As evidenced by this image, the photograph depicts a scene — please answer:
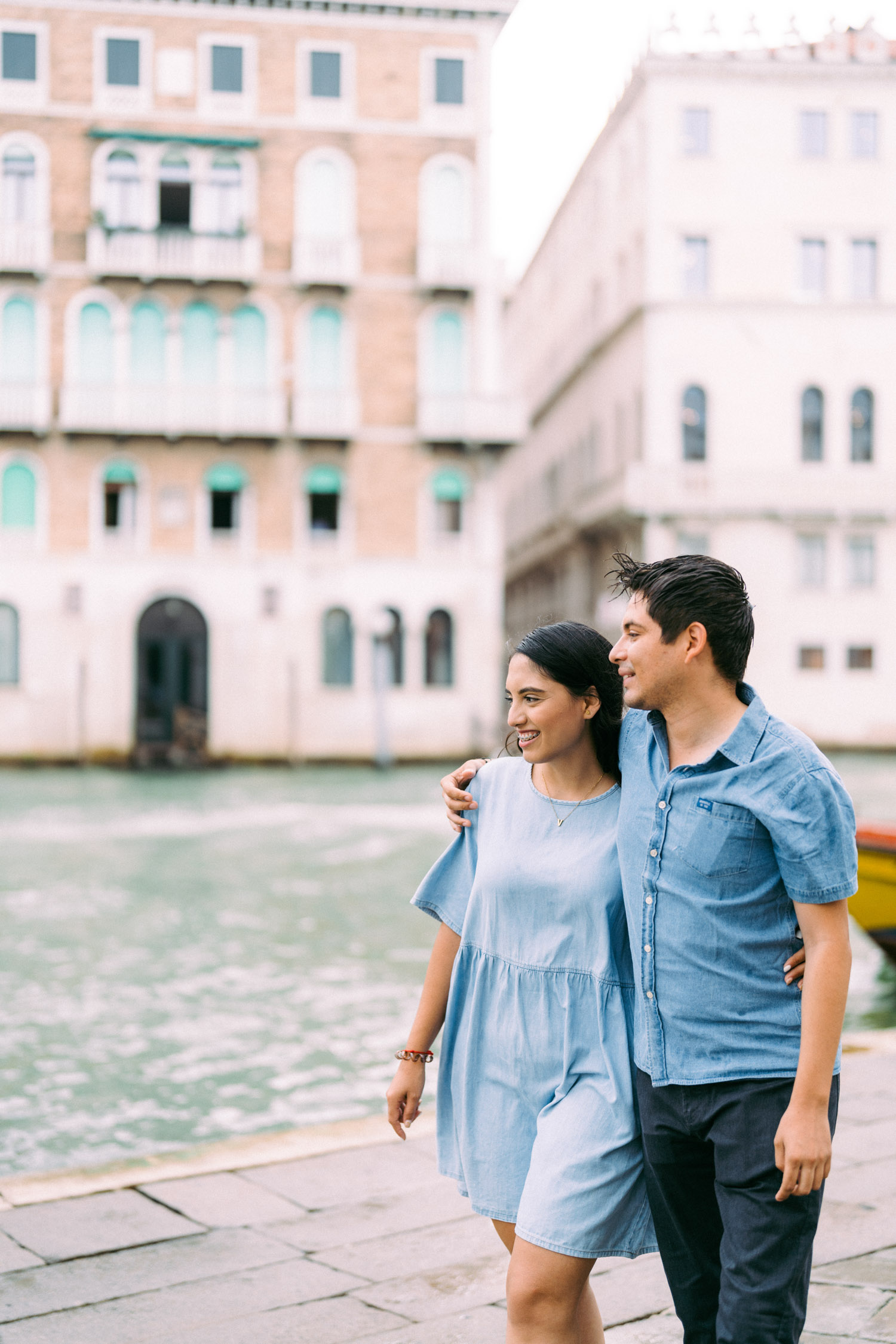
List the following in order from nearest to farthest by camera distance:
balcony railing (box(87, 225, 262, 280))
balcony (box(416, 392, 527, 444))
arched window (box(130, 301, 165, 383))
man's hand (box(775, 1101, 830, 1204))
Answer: man's hand (box(775, 1101, 830, 1204))
balcony railing (box(87, 225, 262, 280))
arched window (box(130, 301, 165, 383))
balcony (box(416, 392, 527, 444))

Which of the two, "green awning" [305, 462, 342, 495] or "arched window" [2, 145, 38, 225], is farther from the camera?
"green awning" [305, 462, 342, 495]

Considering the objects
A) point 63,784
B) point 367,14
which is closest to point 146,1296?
point 63,784

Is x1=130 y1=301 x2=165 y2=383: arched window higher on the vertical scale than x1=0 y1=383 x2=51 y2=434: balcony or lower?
higher

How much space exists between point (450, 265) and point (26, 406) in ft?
28.8

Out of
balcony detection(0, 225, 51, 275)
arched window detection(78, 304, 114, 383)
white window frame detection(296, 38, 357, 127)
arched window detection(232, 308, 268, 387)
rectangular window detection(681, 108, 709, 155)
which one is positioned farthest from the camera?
rectangular window detection(681, 108, 709, 155)

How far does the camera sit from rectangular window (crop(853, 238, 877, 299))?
119 ft

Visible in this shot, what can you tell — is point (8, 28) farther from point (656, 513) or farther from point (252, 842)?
point (252, 842)

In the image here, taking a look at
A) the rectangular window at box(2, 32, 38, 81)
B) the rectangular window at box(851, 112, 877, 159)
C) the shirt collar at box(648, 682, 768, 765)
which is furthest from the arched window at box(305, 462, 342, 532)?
the shirt collar at box(648, 682, 768, 765)

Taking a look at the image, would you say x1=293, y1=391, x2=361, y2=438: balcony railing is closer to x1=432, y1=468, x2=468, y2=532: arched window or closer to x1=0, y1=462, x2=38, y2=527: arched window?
x1=432, y1=468, x2=468, y2=532: arched window

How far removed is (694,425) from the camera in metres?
36.3

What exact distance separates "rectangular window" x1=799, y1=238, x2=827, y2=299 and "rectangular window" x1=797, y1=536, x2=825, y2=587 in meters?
5.82

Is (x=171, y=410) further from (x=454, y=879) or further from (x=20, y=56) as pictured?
(x=454, y=879)

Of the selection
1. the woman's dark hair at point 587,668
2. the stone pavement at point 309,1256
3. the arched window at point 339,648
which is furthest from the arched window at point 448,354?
the woman's dark hair at point 587,668

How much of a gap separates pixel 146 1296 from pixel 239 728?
26960 millimetres
